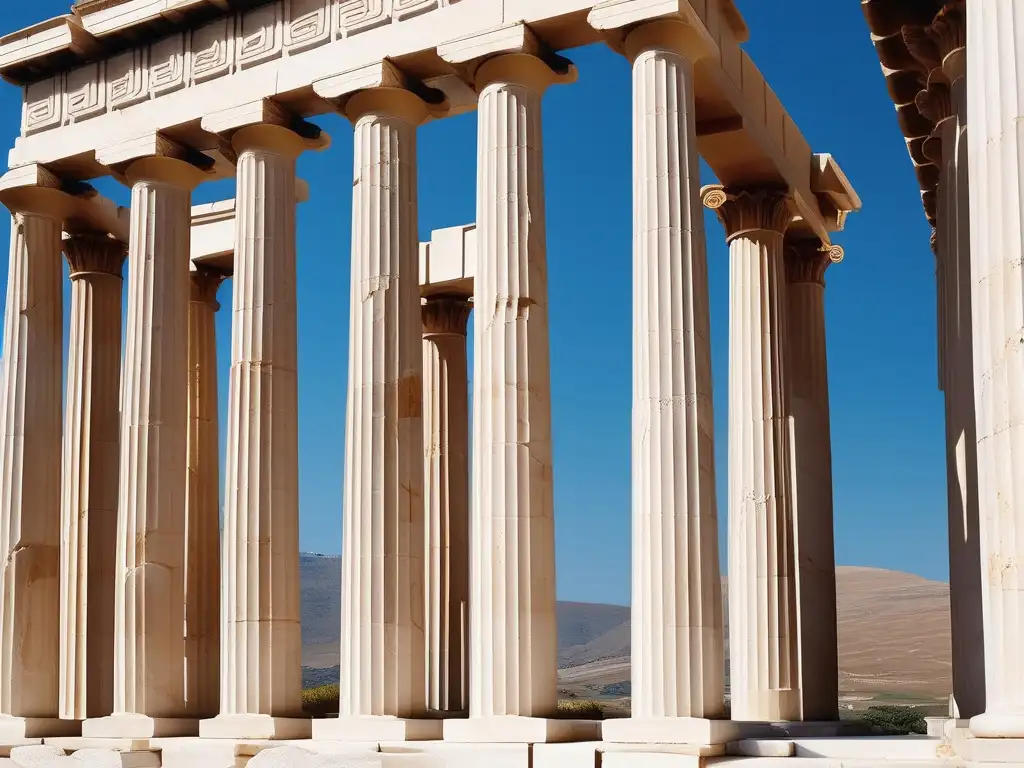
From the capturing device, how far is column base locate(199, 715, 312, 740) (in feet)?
318

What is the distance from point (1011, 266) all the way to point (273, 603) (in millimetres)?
60347

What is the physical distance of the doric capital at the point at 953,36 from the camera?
86.9 m

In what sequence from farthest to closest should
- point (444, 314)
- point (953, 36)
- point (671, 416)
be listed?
point (444, 314), point (953, 36), point (671, 416)

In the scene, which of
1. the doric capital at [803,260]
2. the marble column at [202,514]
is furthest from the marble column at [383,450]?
the doric capital at [803,260]

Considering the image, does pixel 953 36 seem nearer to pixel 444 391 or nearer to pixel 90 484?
pixel 444 391

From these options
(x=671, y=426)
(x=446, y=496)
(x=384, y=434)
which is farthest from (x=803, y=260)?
(x=384, y=434)

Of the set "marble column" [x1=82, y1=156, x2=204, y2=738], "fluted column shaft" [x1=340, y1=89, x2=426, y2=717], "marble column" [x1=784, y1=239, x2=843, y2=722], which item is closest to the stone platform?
"fluted column shaft" [x1=340, y1=89, x2=426, y2=717]

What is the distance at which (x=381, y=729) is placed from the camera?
91188 mm

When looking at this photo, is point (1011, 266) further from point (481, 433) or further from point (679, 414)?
point (481, 433)

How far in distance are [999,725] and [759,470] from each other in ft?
190

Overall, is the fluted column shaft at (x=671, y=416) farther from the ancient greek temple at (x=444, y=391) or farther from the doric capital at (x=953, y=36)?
the doric capital at (x=953, y=36)

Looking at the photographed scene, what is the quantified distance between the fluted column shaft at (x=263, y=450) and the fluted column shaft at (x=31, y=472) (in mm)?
21961

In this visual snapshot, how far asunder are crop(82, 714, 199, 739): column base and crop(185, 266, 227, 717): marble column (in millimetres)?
10396

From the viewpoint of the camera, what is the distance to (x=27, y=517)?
116 meters
